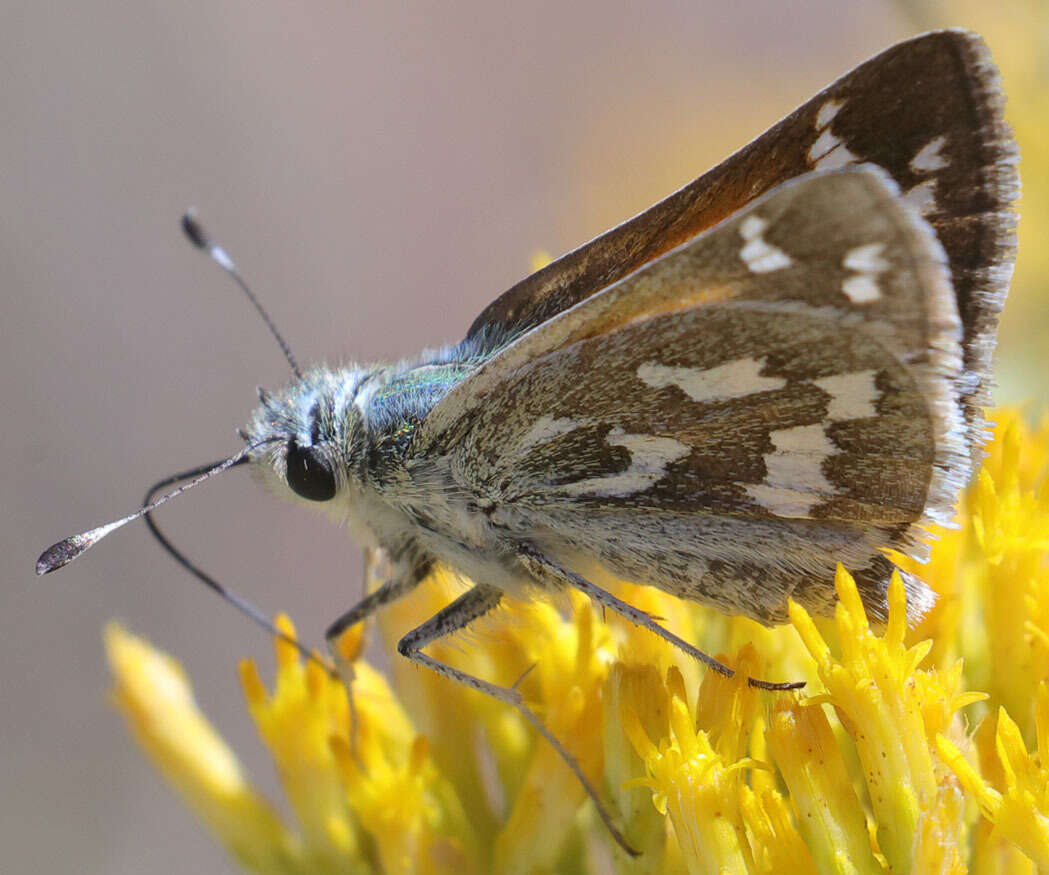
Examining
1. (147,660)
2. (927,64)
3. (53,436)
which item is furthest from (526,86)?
(927,64)

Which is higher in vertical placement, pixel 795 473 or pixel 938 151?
pixel 938 151

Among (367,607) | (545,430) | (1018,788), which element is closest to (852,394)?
(545,430)

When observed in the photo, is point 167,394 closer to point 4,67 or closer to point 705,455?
point 4,67

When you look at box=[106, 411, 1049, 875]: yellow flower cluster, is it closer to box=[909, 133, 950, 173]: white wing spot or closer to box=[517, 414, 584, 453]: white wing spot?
box=[517, 414, 584, 453]: white wing spot

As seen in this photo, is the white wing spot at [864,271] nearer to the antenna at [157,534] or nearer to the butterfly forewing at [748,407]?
the butterfly forewing at [748,407]

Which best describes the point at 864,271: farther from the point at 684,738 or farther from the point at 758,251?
the point at 684,738

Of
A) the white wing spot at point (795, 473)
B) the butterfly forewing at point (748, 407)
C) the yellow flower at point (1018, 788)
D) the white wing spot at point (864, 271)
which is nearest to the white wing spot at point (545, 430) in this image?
the butterfly forewing at point (748, 407)
